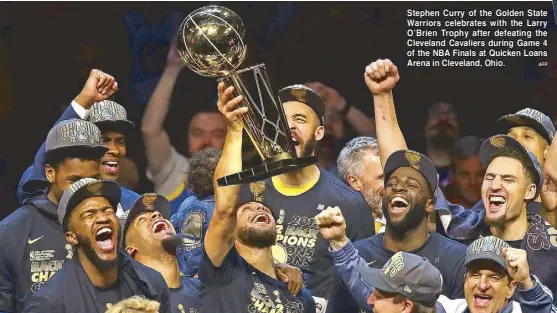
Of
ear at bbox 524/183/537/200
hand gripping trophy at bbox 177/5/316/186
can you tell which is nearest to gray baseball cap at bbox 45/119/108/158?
hand gripping trophy at bbox 177/5/316/186

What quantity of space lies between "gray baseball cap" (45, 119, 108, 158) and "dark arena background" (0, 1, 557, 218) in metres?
1.56

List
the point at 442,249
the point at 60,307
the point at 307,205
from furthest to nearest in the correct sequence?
1. the point at 307,205
2. the point at 442,249
3. the point at 60,307

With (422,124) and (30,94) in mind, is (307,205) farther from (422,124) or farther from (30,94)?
(30,94)

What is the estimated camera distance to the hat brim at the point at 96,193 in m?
6.13

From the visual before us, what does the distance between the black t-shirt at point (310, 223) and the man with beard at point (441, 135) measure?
136cm

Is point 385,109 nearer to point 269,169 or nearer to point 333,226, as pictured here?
point 333,226

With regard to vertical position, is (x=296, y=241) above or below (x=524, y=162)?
below

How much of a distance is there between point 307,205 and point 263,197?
0.20m

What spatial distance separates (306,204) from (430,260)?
0.68 meters

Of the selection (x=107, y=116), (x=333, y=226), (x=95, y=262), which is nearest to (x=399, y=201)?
(x=333, y=226)

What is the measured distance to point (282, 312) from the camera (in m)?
6.38

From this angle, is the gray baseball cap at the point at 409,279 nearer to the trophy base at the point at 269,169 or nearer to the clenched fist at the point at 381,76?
the trophy base at the point at 269,169

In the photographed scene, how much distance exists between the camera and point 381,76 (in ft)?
22.1

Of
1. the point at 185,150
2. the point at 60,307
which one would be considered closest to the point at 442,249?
the point at 60,307
